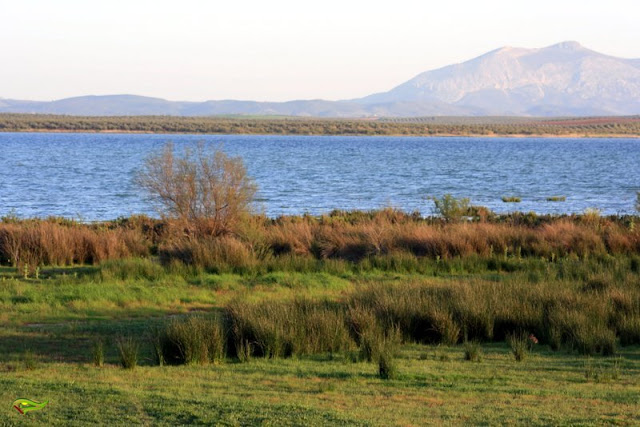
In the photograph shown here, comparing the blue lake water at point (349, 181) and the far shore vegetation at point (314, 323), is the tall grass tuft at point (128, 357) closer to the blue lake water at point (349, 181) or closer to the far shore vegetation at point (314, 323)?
the far shore vegetation at point (314, 323)

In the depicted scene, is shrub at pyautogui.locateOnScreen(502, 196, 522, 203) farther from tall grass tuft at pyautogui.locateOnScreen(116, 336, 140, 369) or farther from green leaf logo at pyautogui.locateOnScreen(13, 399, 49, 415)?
green leaf logo at pyautogui.locateOnScreen(13, 399, 49, 415)

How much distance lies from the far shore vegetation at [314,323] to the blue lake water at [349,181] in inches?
349

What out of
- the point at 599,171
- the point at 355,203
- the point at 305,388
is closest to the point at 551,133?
the point at 599,171

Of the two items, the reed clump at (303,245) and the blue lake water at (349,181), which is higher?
the reed clump at (303,245)

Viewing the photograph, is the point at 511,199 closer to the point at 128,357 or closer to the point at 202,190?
the point at 202,190

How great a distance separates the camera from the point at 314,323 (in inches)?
496

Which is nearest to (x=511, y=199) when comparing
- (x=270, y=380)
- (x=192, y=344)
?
(x=192, y=344)

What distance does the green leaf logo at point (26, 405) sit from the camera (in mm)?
8475

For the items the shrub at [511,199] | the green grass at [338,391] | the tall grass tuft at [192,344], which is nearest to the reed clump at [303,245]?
the tall grass tuft at [192,344]

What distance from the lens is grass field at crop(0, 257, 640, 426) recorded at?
8.69 m

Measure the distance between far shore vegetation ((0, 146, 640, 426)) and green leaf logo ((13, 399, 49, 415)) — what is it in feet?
0.30

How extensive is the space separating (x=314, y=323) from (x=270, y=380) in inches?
82.8

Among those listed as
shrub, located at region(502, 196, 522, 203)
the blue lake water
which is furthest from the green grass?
shrub, located at region(502, 196, 522, 203)

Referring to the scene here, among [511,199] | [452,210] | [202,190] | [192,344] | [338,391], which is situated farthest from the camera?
[511,199]
